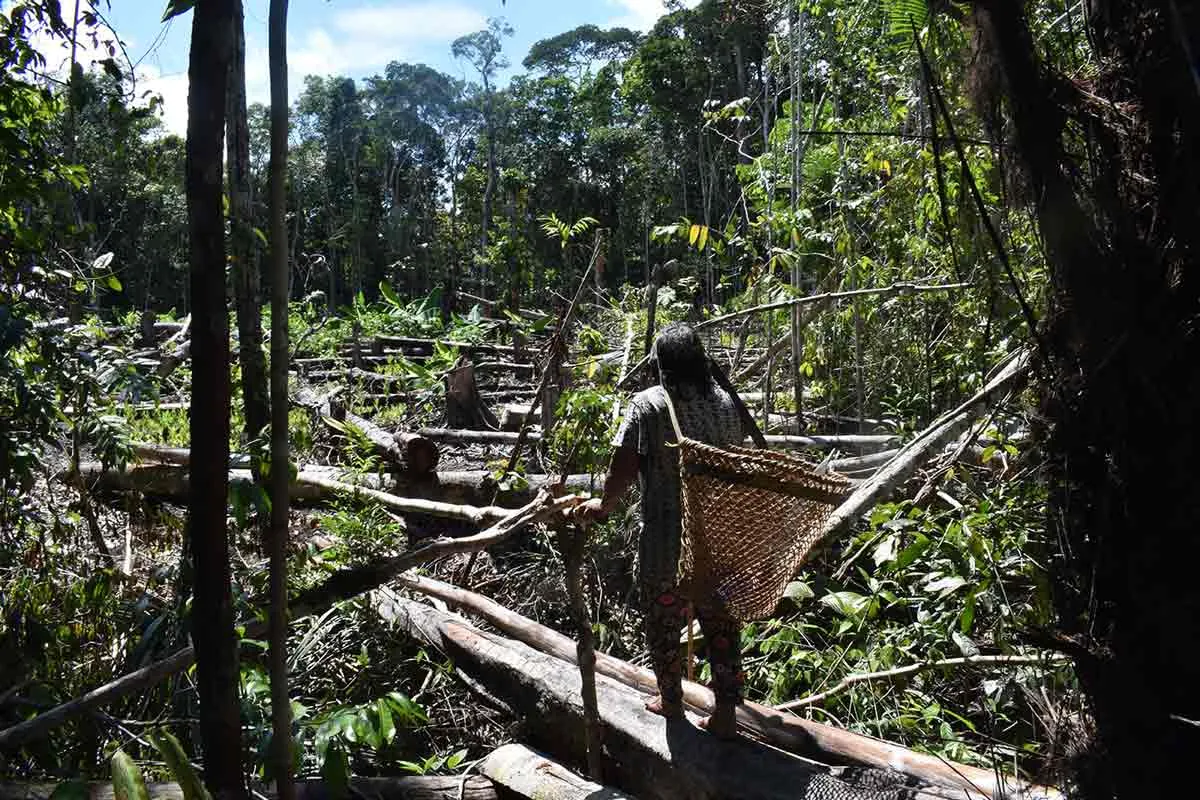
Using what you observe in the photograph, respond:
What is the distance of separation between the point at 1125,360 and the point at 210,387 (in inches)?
81.6

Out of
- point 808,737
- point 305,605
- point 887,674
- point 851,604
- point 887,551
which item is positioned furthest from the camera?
point 851,604

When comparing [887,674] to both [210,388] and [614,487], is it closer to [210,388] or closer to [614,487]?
[614,487]

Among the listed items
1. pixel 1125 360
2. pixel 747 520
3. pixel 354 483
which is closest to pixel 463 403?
pixel 354 483

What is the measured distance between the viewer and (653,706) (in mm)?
3875

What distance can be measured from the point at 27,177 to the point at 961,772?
4.12 m

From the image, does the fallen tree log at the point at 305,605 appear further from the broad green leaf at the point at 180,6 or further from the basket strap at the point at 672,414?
the broad green leaf at the point at 180,6

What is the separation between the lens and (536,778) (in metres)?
3.73

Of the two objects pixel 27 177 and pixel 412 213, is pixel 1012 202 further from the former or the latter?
pixel 412 213

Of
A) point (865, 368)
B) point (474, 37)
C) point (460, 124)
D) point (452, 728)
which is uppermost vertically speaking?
point (474, 37)

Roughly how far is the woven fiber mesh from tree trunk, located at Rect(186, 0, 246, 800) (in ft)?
5.11

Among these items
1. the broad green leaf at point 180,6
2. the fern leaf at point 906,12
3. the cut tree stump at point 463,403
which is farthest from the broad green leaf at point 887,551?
the cut tree stump at point 463,403

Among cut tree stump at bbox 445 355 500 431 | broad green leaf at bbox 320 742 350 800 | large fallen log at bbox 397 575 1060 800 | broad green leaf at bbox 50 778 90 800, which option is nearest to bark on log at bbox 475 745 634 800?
large fallen log at bbox 397 575 1060 800

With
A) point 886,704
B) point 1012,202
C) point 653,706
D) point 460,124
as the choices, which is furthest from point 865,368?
point 460,124

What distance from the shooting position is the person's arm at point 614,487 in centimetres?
360
